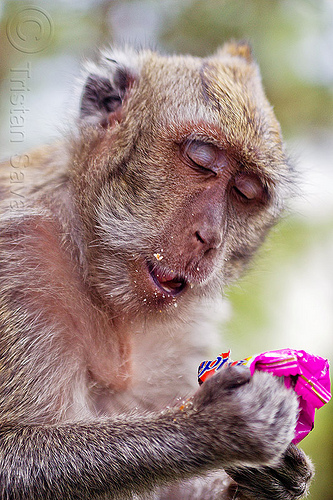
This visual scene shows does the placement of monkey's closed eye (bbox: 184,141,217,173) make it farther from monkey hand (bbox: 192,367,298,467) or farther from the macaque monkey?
monkey hand (bbox: 192,367,298,467)

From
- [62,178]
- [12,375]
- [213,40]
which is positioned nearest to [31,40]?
[213,40]

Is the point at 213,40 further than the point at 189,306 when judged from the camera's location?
Yes

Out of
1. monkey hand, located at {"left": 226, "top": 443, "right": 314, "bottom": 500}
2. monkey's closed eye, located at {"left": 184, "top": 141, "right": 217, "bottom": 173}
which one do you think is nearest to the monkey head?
monkey's closed eye, located at {"left": 184, "top": 141, "right": 217, "bottom": 173}

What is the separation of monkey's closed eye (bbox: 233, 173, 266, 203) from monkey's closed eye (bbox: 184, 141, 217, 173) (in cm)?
24

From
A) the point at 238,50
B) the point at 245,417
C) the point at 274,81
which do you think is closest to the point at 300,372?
the point at 245,417

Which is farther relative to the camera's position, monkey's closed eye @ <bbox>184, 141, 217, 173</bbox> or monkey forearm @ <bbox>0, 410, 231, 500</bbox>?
monkey's closed eye @ <bbox>184, 141, 217, 173</bbox>

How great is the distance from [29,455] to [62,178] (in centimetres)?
173

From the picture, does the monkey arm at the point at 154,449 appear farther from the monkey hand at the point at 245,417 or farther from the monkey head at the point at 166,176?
the monkey head at the point at 166,176

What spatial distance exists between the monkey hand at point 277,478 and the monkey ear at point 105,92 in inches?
95.6

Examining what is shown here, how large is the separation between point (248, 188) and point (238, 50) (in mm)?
1937

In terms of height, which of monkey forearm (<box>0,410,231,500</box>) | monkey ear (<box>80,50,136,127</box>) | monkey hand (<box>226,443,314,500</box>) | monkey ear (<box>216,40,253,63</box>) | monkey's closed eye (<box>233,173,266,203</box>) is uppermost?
monkey ear (<box>216,40,253,63</box>)

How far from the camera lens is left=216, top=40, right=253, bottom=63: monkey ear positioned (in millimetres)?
5434

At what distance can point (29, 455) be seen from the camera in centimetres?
331

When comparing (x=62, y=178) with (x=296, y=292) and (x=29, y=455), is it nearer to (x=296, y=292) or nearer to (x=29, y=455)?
(x=29, y=455)
